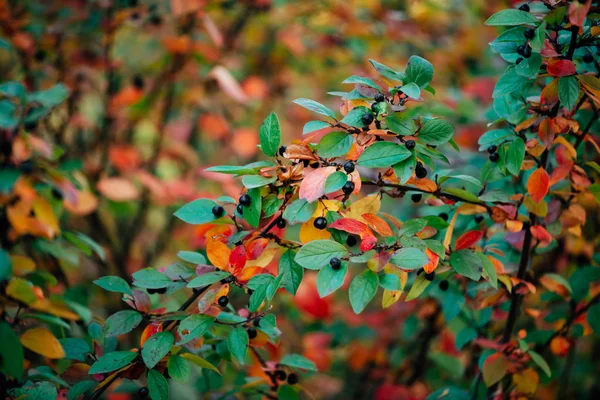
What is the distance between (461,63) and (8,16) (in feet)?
6.77

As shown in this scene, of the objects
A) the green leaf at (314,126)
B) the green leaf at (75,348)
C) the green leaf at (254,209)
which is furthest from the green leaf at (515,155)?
the green leaf at (75,348)

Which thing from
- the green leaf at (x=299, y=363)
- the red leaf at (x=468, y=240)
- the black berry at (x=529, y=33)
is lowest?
the green leaf at (x=299, y=363)

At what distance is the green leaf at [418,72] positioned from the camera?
0.89 m

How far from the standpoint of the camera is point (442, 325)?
77.3 inches

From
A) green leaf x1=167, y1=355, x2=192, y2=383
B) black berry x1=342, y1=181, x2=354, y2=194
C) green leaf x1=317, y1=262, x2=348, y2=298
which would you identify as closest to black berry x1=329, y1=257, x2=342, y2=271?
green leaf x1=317, y1=262, x2=348, y2=298

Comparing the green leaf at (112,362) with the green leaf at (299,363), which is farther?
the green leaf at (299,363)

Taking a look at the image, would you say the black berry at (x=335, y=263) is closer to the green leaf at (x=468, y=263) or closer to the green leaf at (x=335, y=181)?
the green leaf at (x=335, y=181)

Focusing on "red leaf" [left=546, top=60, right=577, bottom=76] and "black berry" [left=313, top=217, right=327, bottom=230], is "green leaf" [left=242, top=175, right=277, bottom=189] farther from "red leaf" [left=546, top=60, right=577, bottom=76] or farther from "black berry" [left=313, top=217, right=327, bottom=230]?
"red leaf" [left=546, top=60, right=577, bottom=76]

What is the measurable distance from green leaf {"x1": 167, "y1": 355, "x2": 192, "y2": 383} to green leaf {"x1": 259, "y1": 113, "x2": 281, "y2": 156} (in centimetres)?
39

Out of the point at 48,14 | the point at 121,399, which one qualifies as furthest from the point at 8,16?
the point at 121,399

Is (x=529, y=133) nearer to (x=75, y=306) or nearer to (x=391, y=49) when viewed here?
(x=75, y=306)

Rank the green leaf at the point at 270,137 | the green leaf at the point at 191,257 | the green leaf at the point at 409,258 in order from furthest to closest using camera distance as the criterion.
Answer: the green leaf at the point at 191,257
the green leaf at the point at 270,137
the green leaf at the point at 409,258

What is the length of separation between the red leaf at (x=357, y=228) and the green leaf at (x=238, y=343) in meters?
0.24

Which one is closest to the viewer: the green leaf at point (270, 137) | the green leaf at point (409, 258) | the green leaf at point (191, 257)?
the green leaf at point (409, 258)
